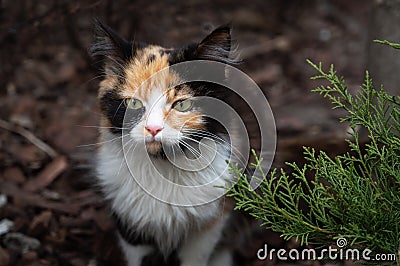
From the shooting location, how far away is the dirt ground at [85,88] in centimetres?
324

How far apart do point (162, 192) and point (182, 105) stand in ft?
1.44

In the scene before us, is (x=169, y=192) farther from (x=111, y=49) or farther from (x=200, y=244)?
(x=111, y=49)

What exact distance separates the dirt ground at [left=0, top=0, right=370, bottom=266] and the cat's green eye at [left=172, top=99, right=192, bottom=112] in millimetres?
603

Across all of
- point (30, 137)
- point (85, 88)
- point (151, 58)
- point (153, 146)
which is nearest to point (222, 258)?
point (153, 146)

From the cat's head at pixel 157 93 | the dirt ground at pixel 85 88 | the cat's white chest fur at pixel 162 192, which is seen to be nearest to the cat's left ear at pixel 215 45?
the cat's head at pixel 157 93

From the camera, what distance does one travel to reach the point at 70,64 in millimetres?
5055

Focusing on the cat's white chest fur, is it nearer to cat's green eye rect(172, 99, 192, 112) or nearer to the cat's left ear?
cat's green eye rect(172, 99, 192, 112)

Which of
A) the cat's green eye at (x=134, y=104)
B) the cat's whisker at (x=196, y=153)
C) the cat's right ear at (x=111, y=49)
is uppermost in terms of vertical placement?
the cat's right ear at (x=111, y=49)

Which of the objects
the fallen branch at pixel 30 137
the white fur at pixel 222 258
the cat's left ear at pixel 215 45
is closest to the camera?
the cat's left ear at pixel 215 45

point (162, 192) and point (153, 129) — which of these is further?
point (162, 192)

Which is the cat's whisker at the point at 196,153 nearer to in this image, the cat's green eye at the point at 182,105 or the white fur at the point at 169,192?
the white fur at the point at 169,192

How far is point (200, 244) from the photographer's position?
110 inches

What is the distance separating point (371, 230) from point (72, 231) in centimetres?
178

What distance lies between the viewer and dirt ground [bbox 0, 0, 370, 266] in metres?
3.24
